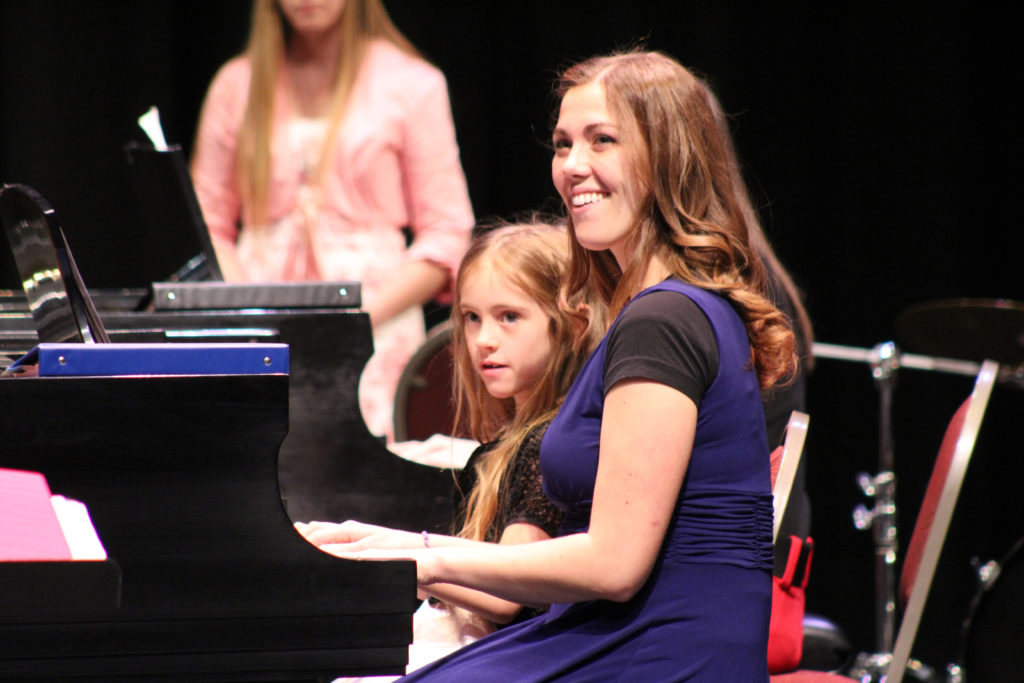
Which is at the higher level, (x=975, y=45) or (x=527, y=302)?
(x=975, y=45)

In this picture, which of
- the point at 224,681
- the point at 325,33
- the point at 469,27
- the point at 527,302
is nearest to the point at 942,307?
the point at 527,302

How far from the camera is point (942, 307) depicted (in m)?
3.40

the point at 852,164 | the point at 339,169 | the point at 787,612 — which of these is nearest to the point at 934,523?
the point at 787,612

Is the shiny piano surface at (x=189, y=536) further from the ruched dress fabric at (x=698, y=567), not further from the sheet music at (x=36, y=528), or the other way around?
the ruched dress fabric at (x=698, y=567)

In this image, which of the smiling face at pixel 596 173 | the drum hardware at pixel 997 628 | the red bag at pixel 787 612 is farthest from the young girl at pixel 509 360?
the drum hardware at pixel 997 628

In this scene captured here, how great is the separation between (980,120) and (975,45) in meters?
0.28

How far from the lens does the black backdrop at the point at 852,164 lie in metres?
4.37

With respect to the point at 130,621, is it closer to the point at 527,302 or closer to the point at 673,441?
the point at 673,441

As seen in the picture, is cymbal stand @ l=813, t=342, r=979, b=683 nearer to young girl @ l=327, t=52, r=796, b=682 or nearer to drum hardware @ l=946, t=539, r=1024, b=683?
drum hardware @ l=946, t=539, r=1024, b=683

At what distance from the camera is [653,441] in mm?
1495

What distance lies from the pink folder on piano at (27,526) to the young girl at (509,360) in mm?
791

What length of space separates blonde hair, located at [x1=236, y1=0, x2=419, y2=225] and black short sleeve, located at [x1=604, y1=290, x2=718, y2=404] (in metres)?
2.63

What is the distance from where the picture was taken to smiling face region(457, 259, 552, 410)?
2178 millimetres

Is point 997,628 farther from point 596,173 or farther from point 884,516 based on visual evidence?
point 596,173
